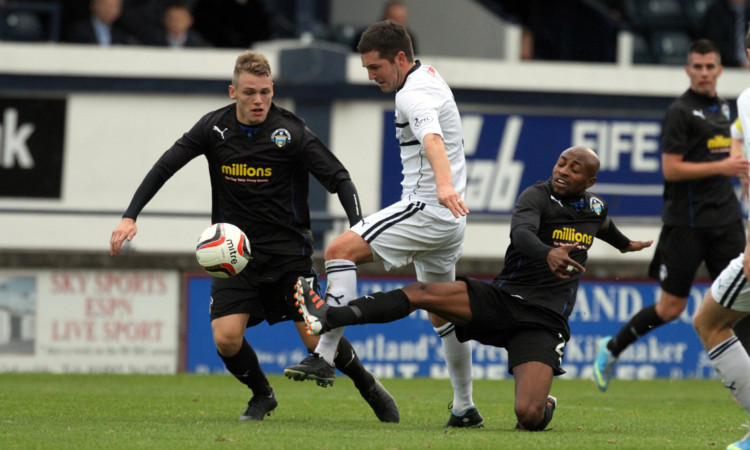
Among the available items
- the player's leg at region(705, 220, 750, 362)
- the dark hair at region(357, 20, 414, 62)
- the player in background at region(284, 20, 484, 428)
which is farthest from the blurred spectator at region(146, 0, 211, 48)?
the dark hair at region(357, 20, 414, 62)

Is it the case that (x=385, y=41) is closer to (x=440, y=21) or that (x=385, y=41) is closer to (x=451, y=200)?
(x=451, y=200)

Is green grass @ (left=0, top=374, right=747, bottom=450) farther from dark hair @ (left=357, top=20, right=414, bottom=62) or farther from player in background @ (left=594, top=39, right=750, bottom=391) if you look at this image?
dark hair @ (left=357, top=20, right=414, bottom=62)

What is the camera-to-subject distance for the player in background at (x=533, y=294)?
690cm

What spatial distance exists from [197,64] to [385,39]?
790 cm

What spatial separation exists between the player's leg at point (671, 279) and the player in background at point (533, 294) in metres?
2.49

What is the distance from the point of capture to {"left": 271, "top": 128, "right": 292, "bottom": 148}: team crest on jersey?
7.42m

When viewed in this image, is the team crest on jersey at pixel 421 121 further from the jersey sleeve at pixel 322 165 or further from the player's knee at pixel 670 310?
the player's knee at pixel 670 310

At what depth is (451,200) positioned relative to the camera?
636 cm

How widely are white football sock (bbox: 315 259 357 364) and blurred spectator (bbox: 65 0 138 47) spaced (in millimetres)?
8641

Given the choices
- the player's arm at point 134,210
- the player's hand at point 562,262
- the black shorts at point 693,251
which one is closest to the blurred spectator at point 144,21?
the black shorts at point 693,251

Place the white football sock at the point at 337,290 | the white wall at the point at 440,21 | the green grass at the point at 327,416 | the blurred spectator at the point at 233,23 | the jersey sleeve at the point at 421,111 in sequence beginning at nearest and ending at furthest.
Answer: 1. the green grass at the point at 327,416
2. the jersey sleeve at the point at 421,111
3. the white football sock at the point at 337,290
4. the blurred spectator at the point at 233,23
5. the white wall at the point at 440,21

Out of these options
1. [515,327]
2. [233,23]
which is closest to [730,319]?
[515,327]

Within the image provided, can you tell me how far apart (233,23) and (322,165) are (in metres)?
8.47

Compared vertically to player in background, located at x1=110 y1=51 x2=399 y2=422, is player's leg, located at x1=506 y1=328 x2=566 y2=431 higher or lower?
lower
